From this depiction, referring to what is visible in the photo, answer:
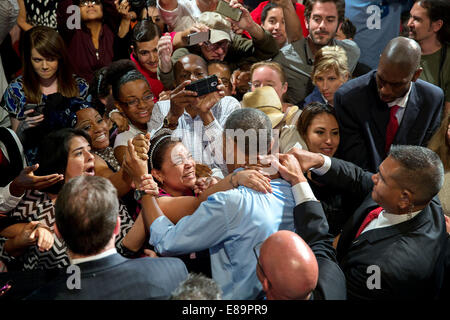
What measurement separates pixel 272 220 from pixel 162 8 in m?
2.55

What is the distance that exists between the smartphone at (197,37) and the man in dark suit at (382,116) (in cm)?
117

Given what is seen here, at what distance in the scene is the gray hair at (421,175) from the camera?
2.22 metres

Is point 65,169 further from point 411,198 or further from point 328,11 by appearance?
point 328,11

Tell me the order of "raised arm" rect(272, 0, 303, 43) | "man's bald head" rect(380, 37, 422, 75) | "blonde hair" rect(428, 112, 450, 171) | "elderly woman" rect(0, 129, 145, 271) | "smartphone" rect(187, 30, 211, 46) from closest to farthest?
"elderly woman" rect(0, 129, 145, 271)
"man's bald head" rect(380, 37, 422, 75)
"blonde hair" rect(428, 112, 450, 171)
"smartphone" rect(187, 30, 211, 46)
"raised arm" rect(272, 0, 303, 43)

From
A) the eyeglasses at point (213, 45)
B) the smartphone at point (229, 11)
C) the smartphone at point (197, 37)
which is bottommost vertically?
the eyeglasses at point (213, 45)

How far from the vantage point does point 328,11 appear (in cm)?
362

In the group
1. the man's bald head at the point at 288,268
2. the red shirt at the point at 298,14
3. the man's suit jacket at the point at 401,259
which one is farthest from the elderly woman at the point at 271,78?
the man's bald head at the point at 288,268

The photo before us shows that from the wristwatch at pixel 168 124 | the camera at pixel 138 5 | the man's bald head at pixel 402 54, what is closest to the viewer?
the man's bald head at pixel 402 54

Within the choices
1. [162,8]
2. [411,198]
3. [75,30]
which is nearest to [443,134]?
[411,198]

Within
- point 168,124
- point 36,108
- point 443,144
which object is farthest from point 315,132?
point 36,108

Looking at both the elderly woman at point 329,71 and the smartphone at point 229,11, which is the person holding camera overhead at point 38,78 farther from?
the elderly woman at point 329,71

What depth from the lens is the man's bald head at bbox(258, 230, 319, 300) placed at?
1.74 meters

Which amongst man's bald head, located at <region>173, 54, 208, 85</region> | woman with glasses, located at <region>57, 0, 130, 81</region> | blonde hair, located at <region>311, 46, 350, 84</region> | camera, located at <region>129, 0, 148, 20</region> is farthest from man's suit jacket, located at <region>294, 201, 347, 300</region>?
camera, located at <region>129, 0, 148, 20</region>

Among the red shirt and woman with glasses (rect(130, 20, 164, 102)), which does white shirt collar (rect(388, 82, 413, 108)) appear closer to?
the red shirt
